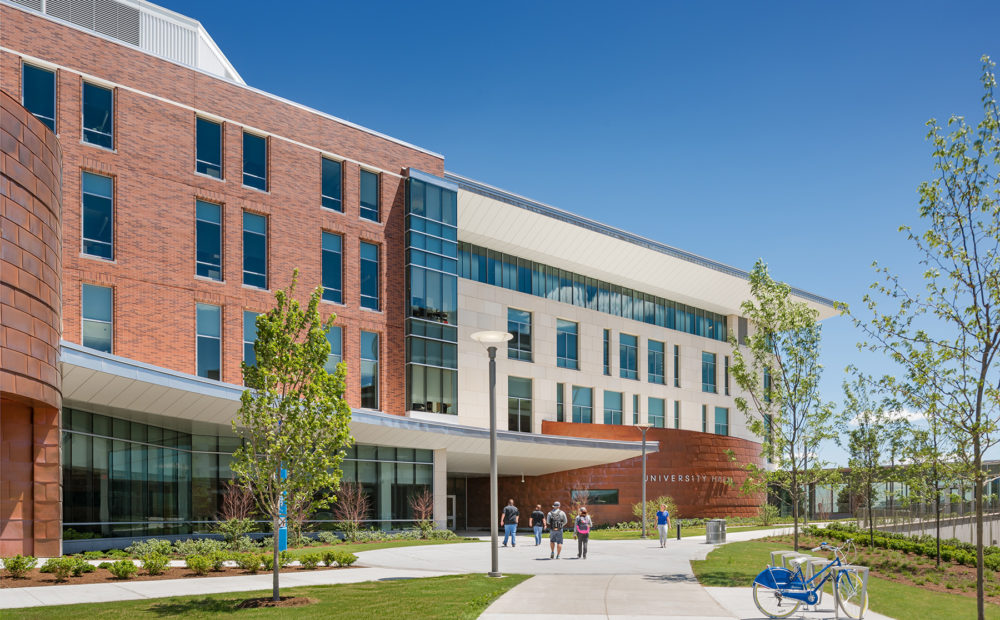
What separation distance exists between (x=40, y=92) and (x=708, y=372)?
49.0m

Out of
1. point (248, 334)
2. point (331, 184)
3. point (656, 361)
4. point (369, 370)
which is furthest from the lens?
point (656, 361)

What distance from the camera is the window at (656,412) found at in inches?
2373

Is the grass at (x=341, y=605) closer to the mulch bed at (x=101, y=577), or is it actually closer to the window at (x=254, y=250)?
the mulch bed at (x=101, y=577)

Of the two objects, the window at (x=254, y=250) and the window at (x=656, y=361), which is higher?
the window at (x=254, y=250)

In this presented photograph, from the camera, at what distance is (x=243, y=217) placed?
35.5 meters

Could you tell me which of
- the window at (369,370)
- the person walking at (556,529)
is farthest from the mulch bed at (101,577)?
the window at (369,370)

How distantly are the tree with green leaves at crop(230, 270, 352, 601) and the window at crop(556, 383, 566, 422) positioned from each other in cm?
3837

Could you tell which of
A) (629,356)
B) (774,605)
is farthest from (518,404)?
(774,605)

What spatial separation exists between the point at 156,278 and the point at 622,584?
69.8 ft

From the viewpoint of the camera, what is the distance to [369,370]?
1553 inches

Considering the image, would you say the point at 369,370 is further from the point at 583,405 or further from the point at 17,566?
the point at 17,566

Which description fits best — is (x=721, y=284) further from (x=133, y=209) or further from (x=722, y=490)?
(x=133, y=209)

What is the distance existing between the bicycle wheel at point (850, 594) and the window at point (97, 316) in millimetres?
24651

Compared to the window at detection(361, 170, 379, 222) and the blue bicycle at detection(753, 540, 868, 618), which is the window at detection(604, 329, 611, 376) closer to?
the window at detection(361, 170, 379, 222)
